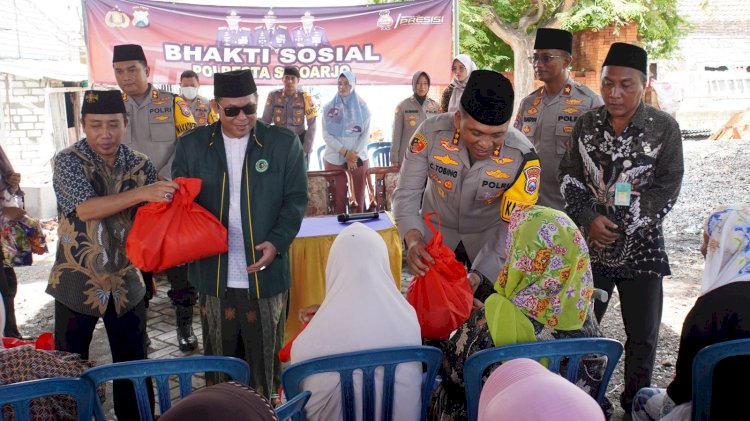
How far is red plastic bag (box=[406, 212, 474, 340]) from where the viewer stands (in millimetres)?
2549

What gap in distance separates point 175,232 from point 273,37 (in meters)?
5.93

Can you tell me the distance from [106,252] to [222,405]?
168cm

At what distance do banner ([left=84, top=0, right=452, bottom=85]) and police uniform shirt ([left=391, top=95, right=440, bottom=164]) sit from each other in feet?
2.79

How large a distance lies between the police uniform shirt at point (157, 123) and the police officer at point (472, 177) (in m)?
2.23

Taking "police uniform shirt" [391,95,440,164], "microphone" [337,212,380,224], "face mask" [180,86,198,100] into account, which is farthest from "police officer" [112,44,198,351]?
"police uniform shirt" [391,95,440,164]

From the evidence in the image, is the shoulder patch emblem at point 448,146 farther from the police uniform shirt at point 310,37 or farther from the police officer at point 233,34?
the police officer at point 233,34

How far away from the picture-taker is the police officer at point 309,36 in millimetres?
7930

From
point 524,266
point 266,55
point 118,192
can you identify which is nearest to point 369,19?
point 266,55

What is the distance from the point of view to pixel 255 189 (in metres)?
2.78

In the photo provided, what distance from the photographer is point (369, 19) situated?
7867mm

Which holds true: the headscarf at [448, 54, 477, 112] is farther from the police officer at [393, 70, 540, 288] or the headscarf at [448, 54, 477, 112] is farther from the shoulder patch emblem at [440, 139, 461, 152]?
the shoulder patch emblem at [440, 139, 461, 152]

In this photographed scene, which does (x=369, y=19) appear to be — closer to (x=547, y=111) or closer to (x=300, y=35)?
(x=300, y=35)

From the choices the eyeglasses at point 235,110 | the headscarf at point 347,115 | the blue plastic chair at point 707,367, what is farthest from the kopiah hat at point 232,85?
the headscarf at point 347,115

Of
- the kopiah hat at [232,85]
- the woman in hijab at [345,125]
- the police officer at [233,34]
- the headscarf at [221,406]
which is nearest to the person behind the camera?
the headscarf at [221,406]
